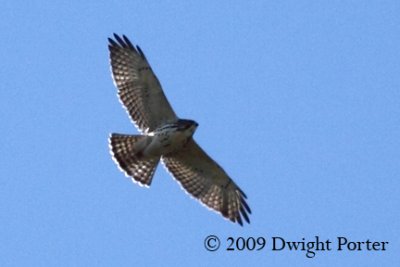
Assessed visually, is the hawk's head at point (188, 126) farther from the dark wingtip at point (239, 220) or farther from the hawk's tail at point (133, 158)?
the dark wingtip at point (239, 220)

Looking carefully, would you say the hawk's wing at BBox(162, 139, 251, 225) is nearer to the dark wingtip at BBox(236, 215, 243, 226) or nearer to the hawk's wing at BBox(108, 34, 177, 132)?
the dark wingtip at BBox(236, 215, 243, 226)

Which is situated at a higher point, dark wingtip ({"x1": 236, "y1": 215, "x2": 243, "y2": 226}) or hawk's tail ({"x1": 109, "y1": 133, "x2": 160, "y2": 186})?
dark wingtip ({"x1": 236, "y1": 215, "x2": 243, "y2": 226})

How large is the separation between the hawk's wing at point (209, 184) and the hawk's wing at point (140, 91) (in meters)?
0.78

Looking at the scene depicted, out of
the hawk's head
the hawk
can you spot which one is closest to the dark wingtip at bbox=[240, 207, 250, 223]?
the hawk

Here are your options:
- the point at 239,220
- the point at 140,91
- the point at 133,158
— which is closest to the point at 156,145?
the point at 133,158

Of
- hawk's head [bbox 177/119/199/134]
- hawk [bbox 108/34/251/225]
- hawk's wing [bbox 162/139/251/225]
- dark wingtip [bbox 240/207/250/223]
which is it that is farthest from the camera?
dark wingtip [bbox 240/207/250/223]

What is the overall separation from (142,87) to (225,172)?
84.6 inches

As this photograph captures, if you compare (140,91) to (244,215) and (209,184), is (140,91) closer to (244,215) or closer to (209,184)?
(209,184)

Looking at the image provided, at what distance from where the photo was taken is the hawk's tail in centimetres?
1623

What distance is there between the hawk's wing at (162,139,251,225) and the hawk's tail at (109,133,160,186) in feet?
1.97

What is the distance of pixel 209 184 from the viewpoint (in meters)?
17.1

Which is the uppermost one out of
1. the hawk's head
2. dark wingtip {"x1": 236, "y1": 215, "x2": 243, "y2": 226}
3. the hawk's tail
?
the hawk's head

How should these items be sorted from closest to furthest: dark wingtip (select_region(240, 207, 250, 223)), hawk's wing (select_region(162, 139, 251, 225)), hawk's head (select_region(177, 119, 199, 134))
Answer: hawk's head (select_region(177, 119, 199, 134)) → hawk's wing (select_region(162, 139, 251, 225)) → dark wingtip (select_region(240, 207, 250, 223))

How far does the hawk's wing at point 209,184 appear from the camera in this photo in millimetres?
16875
